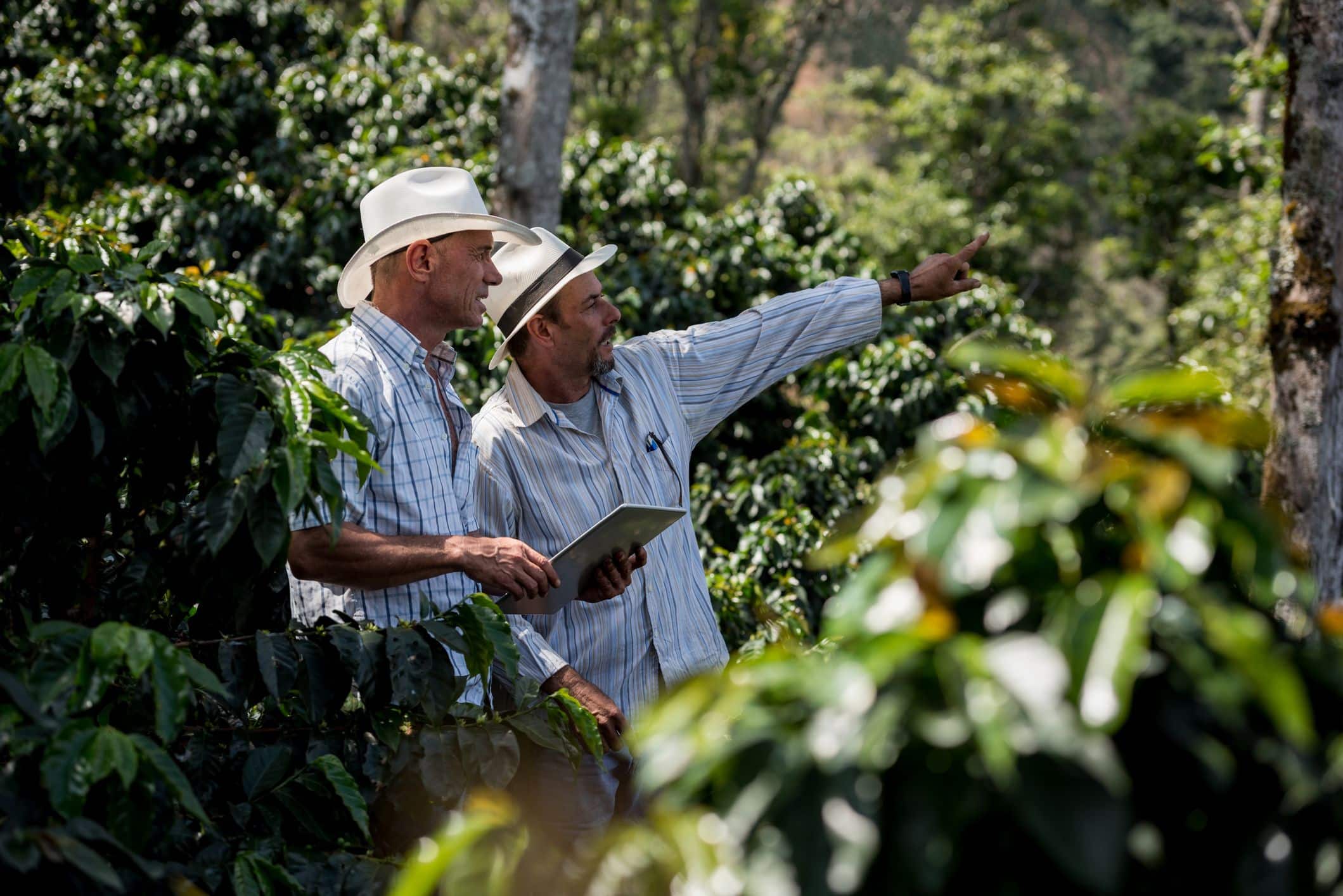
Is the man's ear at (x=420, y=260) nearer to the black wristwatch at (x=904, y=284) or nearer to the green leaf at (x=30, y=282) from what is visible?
the green leaf at (x=30, y=282)

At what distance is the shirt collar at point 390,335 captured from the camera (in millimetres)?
2879

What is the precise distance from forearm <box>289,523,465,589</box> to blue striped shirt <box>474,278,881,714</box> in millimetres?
430

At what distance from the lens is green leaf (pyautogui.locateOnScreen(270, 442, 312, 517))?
1.93 metres

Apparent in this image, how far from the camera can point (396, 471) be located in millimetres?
2750

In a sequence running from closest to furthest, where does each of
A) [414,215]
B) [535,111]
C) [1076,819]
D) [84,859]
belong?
[1076,819], [84,859], [414,215], [535,111]

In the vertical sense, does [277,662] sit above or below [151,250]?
below

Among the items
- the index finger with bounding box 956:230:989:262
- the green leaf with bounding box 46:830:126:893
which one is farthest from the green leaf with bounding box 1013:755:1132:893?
the index finger with bounding box 956:230:989:262

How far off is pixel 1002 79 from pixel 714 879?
1977 centimetres

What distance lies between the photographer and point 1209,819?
107cm

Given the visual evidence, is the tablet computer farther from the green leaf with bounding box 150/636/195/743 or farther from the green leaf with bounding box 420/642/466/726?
the green leaf with bounding box 150/636/195/743

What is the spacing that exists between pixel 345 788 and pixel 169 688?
54 cm

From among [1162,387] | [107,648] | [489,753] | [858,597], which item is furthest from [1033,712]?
[489,753]

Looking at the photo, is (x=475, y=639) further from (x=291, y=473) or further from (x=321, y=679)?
(x=291, y=473)

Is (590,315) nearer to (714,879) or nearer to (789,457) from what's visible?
(714,879)
